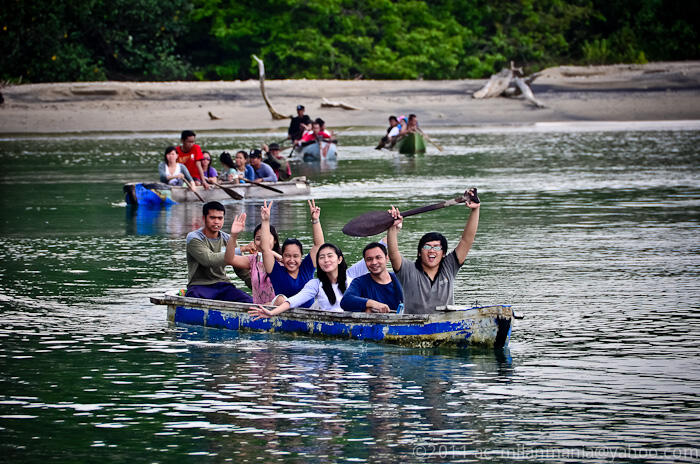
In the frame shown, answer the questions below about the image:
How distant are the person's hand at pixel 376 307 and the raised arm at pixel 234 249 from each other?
1249 mm

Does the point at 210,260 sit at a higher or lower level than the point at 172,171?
lower

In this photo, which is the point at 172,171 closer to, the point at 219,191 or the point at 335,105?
the point at 219,191

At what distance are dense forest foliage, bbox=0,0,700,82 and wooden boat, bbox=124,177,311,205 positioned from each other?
2379 cm

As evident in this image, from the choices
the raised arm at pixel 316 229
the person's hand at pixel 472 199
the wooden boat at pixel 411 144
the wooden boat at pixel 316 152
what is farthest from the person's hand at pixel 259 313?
the wooden boat at pixel 411 144

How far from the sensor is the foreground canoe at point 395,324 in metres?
9.34

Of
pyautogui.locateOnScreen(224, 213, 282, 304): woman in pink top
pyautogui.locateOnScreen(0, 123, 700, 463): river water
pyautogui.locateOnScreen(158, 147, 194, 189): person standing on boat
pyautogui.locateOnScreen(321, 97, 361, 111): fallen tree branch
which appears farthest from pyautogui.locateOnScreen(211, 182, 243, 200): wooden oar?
pyautogui.locateOnScreen(321, 97, 361, 111): fallen tree branch

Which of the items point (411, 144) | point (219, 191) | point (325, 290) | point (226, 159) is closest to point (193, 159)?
point (226, 159)

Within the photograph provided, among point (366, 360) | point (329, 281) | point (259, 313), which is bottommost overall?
point (366, 360)

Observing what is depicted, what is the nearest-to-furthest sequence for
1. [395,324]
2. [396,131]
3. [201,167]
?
1. [395,324]
2. [201,167]
3. [396,131]

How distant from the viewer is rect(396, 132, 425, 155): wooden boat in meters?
32.3

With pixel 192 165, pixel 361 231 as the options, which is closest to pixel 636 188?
pixel 192 165

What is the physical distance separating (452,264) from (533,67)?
41.1 metres

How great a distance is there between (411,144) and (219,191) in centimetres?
1237

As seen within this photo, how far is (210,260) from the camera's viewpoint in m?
10.4
